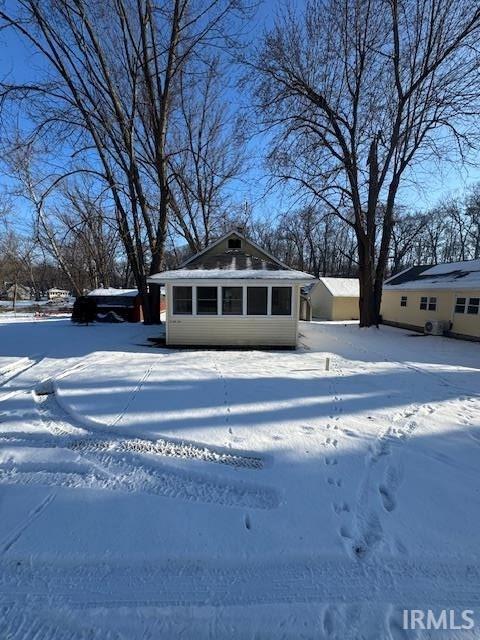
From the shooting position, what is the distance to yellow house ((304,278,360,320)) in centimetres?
2588

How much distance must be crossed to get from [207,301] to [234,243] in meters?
4.05

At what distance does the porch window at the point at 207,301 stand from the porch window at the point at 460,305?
12.6 meters

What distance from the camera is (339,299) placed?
84.8 feet

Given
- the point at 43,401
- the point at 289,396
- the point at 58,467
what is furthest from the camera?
the point at 289,396

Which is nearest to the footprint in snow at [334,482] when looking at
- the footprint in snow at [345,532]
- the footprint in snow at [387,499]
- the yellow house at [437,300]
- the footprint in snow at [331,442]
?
the footprint in snow at [387,499]

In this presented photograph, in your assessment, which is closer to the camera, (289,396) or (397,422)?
(397,422)

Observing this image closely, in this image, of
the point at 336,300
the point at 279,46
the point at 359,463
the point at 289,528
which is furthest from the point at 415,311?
the point at 289,528

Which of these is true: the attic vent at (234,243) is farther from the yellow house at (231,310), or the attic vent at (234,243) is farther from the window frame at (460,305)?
the window frame at (460,305)

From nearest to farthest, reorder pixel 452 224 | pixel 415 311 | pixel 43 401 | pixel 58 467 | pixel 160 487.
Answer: pixel 160 487
pixel 58 467
pixel 43 401
pixel 415 311
pixel 452 224

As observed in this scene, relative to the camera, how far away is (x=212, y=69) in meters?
14.2

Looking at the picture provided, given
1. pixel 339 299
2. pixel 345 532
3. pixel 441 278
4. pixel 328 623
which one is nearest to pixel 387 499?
pixel 345 532

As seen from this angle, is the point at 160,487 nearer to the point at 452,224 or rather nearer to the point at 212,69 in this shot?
the point at 212,69

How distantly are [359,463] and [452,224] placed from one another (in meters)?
54.5

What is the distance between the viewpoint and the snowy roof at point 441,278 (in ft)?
49.1
